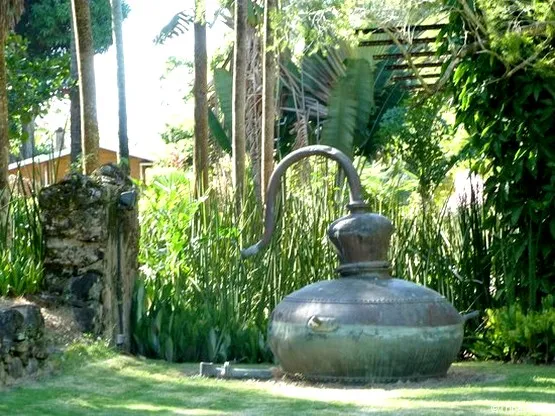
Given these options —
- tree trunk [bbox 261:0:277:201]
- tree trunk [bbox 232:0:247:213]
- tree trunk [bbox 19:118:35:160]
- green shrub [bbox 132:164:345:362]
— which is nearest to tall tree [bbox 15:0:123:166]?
tree trunk [bbox 19:118:35:160]

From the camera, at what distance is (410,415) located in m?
6.76

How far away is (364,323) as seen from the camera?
8305mm

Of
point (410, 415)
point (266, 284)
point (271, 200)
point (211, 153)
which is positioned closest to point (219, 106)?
point (211, 153)

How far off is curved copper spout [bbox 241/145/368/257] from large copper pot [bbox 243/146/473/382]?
6.8 inches

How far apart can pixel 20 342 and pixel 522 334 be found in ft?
13.4

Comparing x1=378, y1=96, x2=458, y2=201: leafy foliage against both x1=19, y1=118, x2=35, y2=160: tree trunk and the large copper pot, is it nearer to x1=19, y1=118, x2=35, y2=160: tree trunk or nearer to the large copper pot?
x1=19, y1=118, x2=35, y2=160: tree trunk

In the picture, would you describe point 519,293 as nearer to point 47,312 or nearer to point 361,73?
point 47,312

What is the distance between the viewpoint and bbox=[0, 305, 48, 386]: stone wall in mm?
8203

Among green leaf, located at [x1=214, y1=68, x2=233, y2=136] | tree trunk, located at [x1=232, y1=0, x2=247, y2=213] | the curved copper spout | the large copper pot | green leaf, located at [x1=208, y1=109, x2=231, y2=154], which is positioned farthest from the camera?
green leaf, located at [x1=208, y1=109, x2=231, y2=154]

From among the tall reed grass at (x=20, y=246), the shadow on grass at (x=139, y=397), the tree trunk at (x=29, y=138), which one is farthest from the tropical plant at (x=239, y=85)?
the shadow on grass at (x=139, y=397)

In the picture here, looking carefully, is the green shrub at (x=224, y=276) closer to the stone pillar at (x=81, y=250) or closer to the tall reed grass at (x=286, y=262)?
the tall reed grass at (x=286, y=262)

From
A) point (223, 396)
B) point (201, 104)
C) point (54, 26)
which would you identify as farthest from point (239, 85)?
point (54, 26)

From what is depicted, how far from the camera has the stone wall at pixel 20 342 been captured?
8.20m

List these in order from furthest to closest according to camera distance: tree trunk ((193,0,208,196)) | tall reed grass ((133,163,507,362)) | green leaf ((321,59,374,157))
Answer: green leaf ((321,59,374,157))
tree trunk ((193,0,208,196))
tall reed grass ((133,163,507,362))
